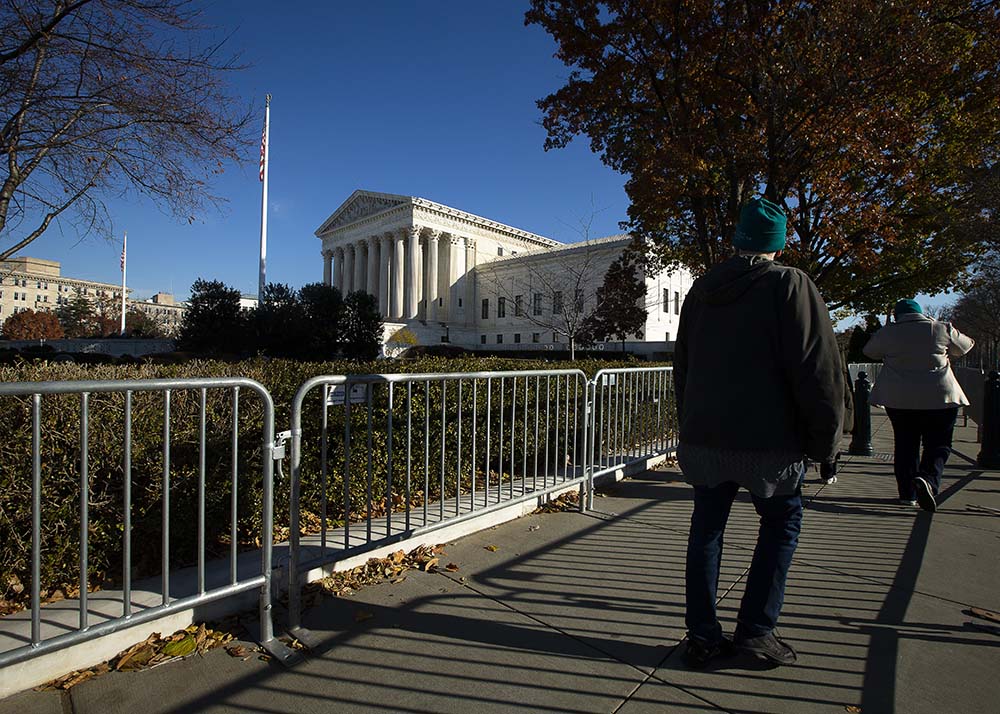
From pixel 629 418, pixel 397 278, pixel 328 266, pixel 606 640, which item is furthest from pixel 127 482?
pixel 328 266

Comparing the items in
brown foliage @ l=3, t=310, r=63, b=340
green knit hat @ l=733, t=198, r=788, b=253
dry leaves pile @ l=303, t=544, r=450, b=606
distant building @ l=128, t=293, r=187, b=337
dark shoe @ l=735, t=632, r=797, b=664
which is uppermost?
distant building @ l=128, t=293, r=187, b=337

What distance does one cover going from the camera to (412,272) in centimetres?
6750

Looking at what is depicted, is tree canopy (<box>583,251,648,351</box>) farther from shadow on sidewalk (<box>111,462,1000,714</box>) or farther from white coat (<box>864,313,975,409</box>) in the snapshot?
shadow on sidewalk (<box>111,462,1000,714</box>)

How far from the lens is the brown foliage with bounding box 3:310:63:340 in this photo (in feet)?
231

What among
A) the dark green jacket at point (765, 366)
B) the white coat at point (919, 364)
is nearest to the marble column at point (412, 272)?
the white coat at point (919, 364)

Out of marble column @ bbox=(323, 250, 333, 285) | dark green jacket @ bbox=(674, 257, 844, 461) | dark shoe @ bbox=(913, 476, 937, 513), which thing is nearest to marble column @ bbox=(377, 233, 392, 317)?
marble column @ bbox=(323, 250, 333, 285)

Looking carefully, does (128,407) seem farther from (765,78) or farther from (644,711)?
(765,78)

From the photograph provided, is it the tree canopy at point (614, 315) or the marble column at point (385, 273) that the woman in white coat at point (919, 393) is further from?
the marble column at point (385, 273)

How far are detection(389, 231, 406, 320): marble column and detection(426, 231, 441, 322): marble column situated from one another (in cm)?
350

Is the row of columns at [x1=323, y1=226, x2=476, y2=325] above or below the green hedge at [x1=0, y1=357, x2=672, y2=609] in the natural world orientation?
above

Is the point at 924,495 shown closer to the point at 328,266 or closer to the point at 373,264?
the point at 373,264

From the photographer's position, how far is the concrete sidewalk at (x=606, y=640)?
2246 millimetres

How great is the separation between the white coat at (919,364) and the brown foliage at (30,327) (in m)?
87.7

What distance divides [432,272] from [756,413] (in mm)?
69452
